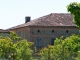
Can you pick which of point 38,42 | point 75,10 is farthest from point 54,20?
point 75,10

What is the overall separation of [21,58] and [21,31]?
948 inches

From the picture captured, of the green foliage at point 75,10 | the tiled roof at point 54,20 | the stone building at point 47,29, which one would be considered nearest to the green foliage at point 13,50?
the green foliage at point 75,10

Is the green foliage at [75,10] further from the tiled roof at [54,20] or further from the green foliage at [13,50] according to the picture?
the tiled roof at [54,20]

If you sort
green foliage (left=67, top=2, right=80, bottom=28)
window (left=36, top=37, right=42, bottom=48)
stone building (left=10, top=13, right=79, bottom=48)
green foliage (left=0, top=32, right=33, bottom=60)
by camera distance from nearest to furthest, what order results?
green foliage (left=67, top=2, right=80, bottom=28) → green foliage (left=0, top=32, right=33, bottom=60) → stone building (left=10, top=13, right=79, bottom=48) → window (left=36, top=37, right=42, bottom=48)

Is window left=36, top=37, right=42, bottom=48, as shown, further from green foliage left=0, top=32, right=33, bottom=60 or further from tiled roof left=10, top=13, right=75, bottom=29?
green foliage left=0, top=32, right=33, bottom=60

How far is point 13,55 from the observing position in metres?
26.7

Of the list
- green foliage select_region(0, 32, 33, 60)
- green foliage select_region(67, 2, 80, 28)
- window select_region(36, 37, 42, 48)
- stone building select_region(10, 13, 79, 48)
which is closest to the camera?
green foliage select_region(67, 2, 80, 28)

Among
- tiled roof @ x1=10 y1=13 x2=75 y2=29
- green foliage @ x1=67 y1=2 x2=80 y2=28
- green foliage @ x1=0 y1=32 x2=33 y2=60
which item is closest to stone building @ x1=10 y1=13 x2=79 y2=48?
tiled roof @ x1=10 y1=13 x2=75 y2=29

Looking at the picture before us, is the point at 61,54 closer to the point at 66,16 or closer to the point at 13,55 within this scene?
the point at 13,55

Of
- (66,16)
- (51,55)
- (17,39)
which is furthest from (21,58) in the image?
(66,16)

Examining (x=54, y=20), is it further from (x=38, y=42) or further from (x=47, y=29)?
(x=38, y=42)

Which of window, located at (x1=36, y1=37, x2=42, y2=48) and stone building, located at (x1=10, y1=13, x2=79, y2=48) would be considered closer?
stone building, located at (x1=10, y1=13, x2=79, y2=48)

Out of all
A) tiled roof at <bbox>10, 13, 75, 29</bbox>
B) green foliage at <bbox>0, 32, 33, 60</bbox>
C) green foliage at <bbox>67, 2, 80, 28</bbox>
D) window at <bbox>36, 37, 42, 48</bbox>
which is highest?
green foliage at <bbox>67, 2, 80, 28</bbox>

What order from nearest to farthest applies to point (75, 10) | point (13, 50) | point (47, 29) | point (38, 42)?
point (75, 10) → point (13, 50) → point (47, 29) → point (38, 42)
